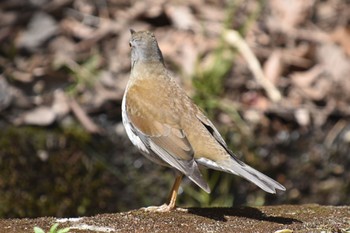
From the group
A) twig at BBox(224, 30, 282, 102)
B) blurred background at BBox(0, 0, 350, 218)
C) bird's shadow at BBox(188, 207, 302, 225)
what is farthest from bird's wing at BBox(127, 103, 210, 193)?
twig at BBox(224, 30, 282, 102)

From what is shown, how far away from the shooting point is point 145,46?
7.08m

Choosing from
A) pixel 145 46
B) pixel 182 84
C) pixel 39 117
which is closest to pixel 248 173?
pixel 145 46

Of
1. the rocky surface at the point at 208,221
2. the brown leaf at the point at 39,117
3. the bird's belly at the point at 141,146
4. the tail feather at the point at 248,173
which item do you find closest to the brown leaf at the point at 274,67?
the brown leaf at the point at 39,117

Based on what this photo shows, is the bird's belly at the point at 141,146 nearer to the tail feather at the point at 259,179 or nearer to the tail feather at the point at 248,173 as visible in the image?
the tail feather at the point at 248,173

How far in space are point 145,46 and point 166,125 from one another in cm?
80

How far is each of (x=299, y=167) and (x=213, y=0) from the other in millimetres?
2933

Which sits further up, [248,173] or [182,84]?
[248,173]

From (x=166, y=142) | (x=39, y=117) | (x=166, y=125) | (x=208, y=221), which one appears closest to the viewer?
(x=208, y=221)

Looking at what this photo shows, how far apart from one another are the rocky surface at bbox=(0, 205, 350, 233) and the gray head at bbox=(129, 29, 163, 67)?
1.36 meters

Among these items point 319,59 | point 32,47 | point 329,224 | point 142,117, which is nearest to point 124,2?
point 32,47

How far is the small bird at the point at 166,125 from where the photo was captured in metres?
6.27

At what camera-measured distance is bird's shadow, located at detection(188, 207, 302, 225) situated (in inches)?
230

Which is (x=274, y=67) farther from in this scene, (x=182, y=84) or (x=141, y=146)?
(x=141, y=146)

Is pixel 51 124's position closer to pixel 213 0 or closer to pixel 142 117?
pixel 142 117
